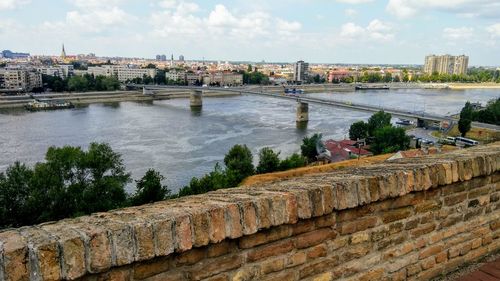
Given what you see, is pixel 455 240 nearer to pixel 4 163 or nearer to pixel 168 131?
pixel 4 163

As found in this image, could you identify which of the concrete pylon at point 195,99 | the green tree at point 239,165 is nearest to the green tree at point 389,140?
the green tree at point 239,165

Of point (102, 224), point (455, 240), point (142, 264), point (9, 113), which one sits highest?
point (102, 224)

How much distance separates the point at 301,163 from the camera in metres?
21.7

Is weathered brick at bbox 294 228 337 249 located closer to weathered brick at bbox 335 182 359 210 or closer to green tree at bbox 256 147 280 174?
weathered brick at bbox 335 182 359 210

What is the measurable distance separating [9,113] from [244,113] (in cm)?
2490

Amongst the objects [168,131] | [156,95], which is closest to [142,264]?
[168,131]

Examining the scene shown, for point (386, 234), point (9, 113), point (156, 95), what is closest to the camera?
point (386, 234)

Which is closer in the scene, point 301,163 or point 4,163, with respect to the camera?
point 301,163

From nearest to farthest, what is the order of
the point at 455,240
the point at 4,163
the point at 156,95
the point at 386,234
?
the point at 386,234 → the point at 455,240 → the point at 4,163 → the point at 156,95

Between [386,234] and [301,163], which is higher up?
[386,234]

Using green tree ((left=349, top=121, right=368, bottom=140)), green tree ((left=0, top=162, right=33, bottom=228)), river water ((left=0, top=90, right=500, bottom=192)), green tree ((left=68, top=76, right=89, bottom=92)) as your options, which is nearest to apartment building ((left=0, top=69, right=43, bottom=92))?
green tree ((left=68, top=76, right=89, bottom=92))

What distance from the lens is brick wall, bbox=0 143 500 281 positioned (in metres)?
1.54

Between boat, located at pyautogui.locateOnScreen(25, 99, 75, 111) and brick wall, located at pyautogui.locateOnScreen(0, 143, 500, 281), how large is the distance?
53.0 metres

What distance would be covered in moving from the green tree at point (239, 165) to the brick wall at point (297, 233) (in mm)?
15632
